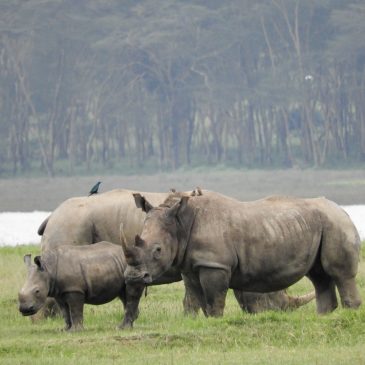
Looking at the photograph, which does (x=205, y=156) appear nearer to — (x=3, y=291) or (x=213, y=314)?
(x=3, y=291)

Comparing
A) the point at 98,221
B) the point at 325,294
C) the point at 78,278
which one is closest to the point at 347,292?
the point at 325,294

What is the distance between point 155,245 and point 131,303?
2.04 feet

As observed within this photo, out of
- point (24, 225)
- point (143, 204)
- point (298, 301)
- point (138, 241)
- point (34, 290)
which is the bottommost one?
point (24, 225)

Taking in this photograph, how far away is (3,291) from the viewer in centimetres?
1670

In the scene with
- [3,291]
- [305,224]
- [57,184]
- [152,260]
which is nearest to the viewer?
[152,260]

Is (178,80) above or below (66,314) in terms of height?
below

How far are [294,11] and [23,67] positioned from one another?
46.7 ft

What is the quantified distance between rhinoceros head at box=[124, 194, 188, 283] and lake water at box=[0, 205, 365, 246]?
48.9 feet

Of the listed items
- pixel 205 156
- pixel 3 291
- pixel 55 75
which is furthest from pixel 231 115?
pixel 3 291

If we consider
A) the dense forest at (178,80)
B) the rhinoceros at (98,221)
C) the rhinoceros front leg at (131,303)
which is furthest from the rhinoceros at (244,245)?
the dense forest at (178,80)

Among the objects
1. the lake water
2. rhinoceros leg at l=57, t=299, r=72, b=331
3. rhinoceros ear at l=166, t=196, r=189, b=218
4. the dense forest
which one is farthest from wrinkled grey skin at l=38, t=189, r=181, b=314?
the dense forest

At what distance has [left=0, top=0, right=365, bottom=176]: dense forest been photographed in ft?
235

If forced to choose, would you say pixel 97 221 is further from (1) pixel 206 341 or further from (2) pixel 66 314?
(1) pixel 206 341

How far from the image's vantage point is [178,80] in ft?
240
